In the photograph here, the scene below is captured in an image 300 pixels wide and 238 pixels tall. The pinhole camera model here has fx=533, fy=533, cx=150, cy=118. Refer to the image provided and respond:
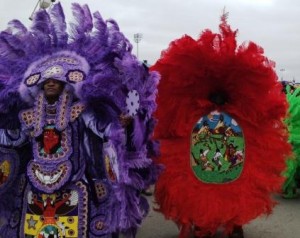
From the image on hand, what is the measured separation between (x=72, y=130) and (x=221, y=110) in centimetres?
145

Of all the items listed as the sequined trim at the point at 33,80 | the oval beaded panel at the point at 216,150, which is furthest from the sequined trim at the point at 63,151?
the oval beaded panel at the point at 216,150

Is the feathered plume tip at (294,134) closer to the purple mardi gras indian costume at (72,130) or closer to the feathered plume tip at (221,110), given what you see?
the feathered plume tip at (221,110)

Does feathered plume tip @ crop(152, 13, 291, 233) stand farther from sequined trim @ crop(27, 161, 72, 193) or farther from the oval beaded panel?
sequined trim @ crop(27, 161, 72, 193)

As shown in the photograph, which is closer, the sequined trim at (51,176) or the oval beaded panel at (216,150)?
the sequined trim at (51,176)

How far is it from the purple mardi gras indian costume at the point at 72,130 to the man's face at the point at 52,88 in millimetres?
27

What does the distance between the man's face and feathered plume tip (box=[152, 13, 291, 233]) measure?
1152 mm

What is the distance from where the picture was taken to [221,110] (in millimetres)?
4262

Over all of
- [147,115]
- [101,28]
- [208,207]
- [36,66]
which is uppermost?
[101,28]

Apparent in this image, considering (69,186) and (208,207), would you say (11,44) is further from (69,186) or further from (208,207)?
(208,207)

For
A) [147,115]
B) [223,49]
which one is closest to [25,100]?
[147,115]

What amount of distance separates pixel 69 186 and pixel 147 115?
71 centimetres

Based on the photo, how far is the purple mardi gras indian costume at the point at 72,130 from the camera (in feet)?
10.6

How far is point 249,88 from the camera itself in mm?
4172

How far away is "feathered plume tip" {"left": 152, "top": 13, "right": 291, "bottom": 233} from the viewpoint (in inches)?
162
